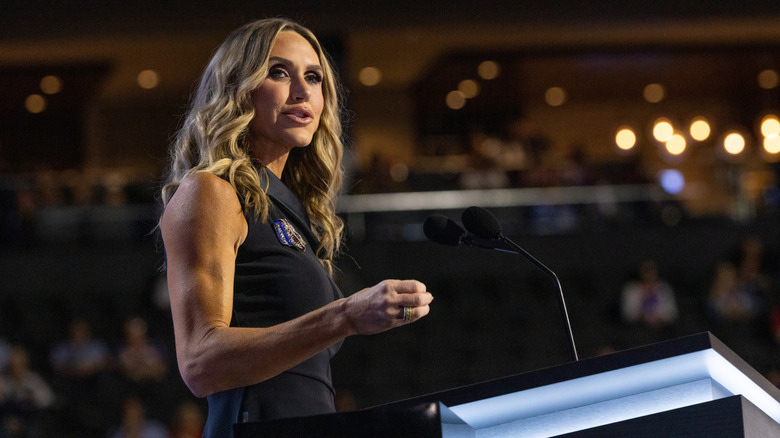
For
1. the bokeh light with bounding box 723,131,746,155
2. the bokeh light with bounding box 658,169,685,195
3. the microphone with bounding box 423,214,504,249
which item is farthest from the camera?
the bokeh light with bounding box 723,131,746,155

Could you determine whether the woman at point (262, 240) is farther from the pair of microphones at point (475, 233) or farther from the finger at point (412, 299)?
the pair of microphones at point (475, 233)

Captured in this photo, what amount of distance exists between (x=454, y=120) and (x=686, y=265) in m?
5.28

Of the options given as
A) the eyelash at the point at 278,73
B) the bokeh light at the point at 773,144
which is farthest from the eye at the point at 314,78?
the bokeh light at the point at 773,144

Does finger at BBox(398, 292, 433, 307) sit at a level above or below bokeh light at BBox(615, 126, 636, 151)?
below

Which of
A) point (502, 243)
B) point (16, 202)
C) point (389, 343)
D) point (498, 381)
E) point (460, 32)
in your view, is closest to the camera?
point (498, 381)

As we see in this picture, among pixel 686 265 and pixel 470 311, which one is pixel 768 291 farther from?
pixel 470 311

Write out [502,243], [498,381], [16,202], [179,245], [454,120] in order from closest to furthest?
[498,381], [179,245], [502,243], [16,202], [454,120]

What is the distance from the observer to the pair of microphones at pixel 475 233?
1.72 meters

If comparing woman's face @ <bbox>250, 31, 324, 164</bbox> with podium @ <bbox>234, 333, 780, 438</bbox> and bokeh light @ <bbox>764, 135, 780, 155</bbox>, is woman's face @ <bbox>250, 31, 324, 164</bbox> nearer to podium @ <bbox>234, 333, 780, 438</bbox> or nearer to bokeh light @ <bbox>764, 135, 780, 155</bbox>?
podium @ <bbox>234, 333, 780, 438</bbox>

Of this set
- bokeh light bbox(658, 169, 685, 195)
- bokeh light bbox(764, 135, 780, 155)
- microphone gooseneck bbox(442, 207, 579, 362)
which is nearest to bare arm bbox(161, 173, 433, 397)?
microphone gooseneck bbox(442, 207, 579, 362)

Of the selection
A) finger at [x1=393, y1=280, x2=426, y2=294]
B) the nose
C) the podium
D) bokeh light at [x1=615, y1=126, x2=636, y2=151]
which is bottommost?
the podium

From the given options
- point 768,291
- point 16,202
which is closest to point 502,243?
point 768,291

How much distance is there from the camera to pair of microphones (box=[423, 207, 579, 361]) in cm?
172

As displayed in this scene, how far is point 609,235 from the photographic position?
8562 millimetres
